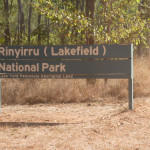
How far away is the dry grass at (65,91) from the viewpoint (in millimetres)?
9156

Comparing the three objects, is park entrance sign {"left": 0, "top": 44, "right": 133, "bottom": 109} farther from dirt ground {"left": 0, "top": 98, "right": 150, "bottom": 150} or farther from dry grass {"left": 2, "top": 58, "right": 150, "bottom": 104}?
dry grass {"left": 2, "top": 58, "right": 150, "bottom": 104}

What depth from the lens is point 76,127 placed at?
5895 millimetres

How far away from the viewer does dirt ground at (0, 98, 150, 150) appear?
15.8 ft

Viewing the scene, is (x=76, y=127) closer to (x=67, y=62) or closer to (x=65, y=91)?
(x=67, y=62)

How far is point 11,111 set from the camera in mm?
7797

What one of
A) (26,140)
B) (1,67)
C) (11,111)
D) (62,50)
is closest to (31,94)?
(11,111)

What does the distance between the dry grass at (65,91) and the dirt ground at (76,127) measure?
2.82 feet

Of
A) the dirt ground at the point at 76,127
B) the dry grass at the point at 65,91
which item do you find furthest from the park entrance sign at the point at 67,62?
the dry grass at the point at 65,91

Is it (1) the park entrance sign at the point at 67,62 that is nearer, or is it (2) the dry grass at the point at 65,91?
(1) the park entrance sign at the point at 67,62

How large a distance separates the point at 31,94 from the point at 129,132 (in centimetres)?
441

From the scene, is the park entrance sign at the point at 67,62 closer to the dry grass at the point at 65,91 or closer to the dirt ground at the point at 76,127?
the dirt ground at the point at 76,127

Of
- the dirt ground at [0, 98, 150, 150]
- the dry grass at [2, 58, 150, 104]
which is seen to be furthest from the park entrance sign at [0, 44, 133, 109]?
the dry grass at [2, 58, 150, 104]

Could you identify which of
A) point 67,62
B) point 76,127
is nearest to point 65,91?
point 67,62

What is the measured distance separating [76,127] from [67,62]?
1.74 metres
